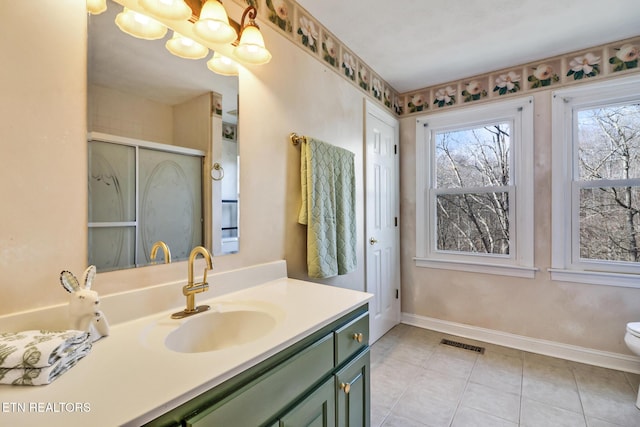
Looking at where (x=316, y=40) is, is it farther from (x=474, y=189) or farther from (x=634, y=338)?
(x=634, y=338)

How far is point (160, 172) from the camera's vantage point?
3.59 ft

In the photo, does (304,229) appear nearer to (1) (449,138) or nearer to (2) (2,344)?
(2) (2,344)

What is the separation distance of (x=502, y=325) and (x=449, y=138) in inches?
68.7

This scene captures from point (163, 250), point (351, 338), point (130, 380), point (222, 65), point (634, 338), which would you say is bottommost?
point (634, 338)

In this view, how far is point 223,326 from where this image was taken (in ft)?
3.55

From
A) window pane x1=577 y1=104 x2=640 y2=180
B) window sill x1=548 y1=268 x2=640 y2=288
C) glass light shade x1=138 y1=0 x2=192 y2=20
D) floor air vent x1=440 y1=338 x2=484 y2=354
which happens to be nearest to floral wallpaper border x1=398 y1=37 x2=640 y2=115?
window pane x1=577 y1=104 x2=640 y2=180

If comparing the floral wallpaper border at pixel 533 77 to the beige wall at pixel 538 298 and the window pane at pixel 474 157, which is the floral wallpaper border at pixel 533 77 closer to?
the beige wall at pixel 538 298

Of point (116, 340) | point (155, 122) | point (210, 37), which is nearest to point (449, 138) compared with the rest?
point (210, 37)

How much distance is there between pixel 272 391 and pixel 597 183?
Answer: 2736mm

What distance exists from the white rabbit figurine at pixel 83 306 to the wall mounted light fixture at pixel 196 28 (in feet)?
2.71

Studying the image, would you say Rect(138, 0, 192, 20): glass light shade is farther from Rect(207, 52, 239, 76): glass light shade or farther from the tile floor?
the tile floor

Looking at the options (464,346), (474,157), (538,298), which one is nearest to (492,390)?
(464,346)

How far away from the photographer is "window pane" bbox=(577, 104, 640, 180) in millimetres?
2133

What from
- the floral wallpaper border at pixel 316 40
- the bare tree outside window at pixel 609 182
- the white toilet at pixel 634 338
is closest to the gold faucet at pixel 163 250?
the floral wallpaper border at pixel 316 40
